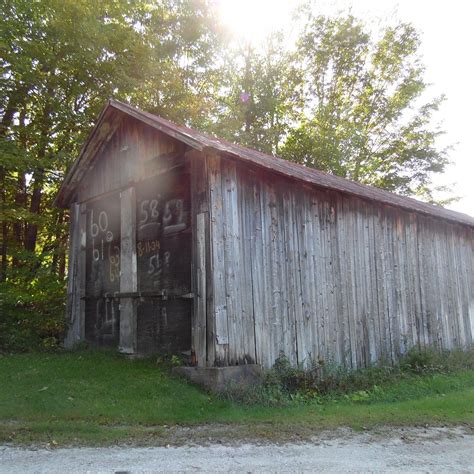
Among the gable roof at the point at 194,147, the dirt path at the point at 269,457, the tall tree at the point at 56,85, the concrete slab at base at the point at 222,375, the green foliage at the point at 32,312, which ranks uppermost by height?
the tall tree at the point at 56,85

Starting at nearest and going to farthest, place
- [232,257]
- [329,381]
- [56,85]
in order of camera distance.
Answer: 1. [232,257]
2. [329,381]
3. [56,85]

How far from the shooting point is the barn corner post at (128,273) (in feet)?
32.1

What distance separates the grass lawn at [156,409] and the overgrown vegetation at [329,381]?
202 mm

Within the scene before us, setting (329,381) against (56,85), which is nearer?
(329,381)

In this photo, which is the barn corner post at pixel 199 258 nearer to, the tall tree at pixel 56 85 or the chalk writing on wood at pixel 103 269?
the chalk writing on wood at pixel 103 269

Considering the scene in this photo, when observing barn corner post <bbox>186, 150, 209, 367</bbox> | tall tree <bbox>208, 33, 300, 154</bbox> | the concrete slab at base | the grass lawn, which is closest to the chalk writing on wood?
the grass lawn

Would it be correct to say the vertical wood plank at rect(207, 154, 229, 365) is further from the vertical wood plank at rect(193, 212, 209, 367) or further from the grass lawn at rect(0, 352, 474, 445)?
the grass lawn at rect(0, 352, 474, 445)

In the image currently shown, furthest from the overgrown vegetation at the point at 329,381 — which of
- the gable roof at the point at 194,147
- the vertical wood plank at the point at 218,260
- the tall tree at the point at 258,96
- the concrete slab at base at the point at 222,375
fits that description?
the tall tree at the point at 258,96

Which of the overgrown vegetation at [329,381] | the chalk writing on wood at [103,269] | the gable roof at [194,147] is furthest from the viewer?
the chalk writing on wood at [103,269]

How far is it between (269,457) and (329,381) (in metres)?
4.07

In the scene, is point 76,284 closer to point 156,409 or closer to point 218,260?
point 218,260

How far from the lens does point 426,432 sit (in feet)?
19.7

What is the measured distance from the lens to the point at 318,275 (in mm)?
9766

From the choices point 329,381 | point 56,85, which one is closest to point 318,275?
point 329,381
